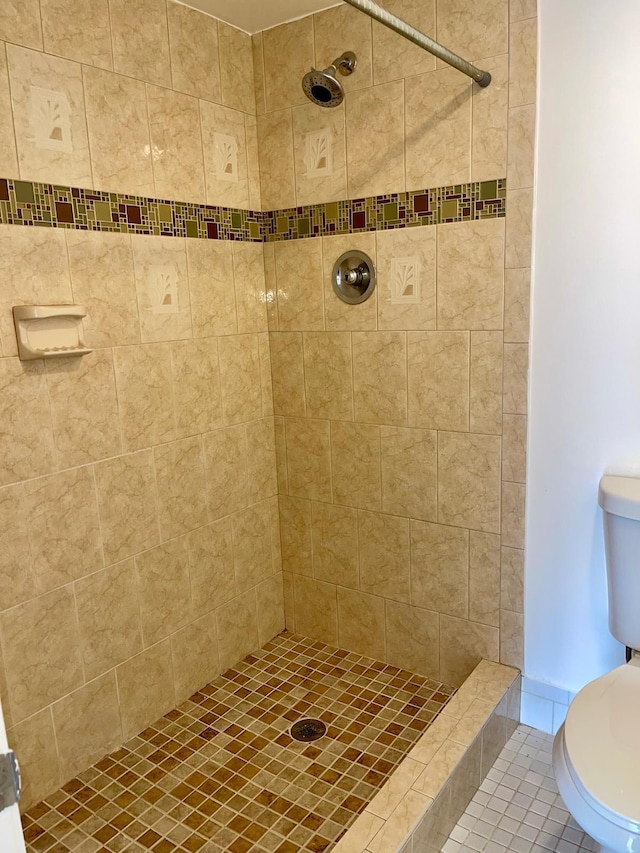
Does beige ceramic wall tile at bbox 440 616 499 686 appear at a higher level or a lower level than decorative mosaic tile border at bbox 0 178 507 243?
lower

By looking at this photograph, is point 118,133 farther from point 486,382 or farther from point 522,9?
point 486,382

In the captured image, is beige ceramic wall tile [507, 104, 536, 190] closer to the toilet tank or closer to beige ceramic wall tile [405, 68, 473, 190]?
beige ceramic wall tile [405, 68, 473, 190]

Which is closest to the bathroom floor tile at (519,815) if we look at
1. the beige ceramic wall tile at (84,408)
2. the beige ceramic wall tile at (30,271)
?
the beige ceramic wall tile at (84,408)

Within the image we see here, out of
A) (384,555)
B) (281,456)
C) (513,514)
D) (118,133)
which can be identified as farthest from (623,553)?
(118,133)

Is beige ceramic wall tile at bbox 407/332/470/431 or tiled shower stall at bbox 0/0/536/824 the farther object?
beige ceramic wall tile at bbox 407/332/470/431

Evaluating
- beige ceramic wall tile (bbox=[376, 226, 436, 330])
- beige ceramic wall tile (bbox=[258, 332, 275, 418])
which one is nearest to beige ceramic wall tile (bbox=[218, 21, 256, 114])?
beige ceramic wall tile (bbox=[376, 226, 436, 330])

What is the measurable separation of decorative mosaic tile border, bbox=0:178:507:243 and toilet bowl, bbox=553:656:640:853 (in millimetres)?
1333

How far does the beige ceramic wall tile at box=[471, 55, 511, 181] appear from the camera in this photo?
1.85 metres

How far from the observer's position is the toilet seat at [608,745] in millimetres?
1233

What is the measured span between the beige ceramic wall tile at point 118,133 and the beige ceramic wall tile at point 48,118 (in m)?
0.03

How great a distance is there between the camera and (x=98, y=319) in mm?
1866

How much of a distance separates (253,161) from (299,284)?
483mm

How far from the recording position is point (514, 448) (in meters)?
2.00

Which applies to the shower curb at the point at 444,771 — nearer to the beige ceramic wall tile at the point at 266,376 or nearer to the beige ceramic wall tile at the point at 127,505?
the beige ceramic wall tile at the point at 127,505
